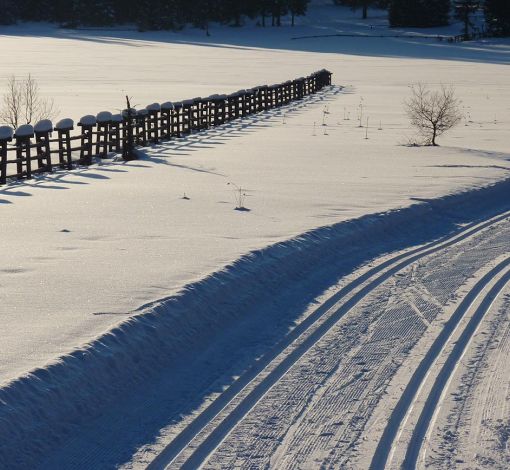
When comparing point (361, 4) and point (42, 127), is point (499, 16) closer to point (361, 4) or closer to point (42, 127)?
point (361, 4)

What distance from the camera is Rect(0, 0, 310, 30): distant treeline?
386 ft

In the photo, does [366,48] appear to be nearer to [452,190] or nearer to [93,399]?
[452,190]

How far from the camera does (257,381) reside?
7.24 meters

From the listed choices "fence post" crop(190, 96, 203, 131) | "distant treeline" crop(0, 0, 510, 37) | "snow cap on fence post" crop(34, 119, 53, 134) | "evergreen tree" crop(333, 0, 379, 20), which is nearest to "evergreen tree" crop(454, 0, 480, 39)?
"distant treeline" crop(0, 0, 510, 37)

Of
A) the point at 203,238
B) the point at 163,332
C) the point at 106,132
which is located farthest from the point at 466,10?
the point at 163,332

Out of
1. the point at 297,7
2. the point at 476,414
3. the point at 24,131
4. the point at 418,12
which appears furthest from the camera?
the point at 297,7

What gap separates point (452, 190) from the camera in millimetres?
16188

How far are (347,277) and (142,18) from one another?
4379 inches

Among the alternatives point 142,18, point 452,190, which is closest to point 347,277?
point 452,190

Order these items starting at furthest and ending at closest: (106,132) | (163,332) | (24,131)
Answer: (106,132) < (24,131) < (163,332)

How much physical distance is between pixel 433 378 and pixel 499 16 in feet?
325

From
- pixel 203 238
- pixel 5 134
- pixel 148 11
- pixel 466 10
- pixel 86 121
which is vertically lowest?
pixel 203 238

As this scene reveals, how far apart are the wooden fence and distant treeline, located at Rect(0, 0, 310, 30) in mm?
78782

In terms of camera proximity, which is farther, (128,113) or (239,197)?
(128,113)
